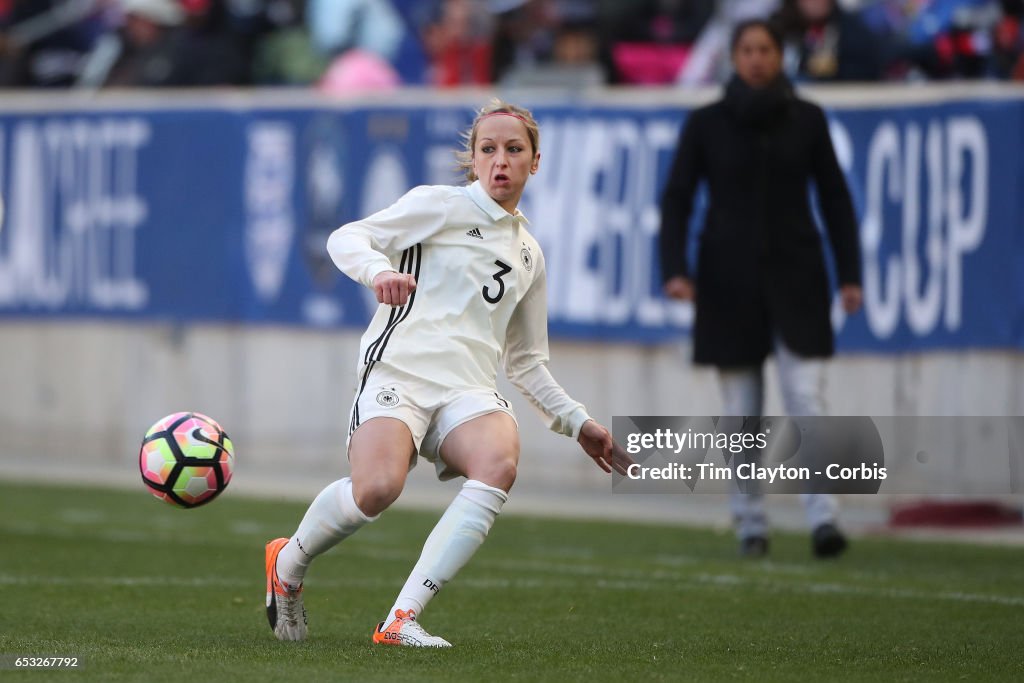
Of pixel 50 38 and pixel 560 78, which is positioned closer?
pixel 560 78

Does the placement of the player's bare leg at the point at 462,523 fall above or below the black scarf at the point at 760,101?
below

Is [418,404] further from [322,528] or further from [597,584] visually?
[597,584]

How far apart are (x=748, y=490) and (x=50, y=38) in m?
11.1

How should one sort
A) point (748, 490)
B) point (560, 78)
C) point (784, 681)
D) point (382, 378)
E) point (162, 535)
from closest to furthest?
point (784, 681)
point (382, 378)
point (748, 490)
point (162, 535)
point (560, 78)

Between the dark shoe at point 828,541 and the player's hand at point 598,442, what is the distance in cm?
337

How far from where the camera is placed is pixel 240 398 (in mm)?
15438

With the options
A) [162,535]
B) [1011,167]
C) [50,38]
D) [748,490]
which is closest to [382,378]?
[748,490]

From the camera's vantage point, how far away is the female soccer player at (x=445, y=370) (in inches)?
263

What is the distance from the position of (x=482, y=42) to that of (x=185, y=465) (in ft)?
29.4

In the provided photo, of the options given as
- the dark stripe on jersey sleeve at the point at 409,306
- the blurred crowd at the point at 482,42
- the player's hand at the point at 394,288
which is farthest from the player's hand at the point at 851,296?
the player's hand at the point at 394,288

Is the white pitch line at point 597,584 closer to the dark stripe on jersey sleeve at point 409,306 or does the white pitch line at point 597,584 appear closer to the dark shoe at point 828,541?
the dark shoe at point 828,541

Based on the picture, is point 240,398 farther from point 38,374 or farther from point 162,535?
point 162,535

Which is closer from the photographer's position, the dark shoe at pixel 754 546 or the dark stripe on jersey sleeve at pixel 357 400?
the dark stripe on jersey sleeve at pixel 357 400

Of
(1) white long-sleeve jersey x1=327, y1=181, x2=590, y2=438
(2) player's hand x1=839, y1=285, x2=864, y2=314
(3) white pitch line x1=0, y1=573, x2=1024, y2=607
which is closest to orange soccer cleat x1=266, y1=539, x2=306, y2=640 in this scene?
(1) white long-sleeve jersey x1=327, y1=181, x2=590, y2=438
